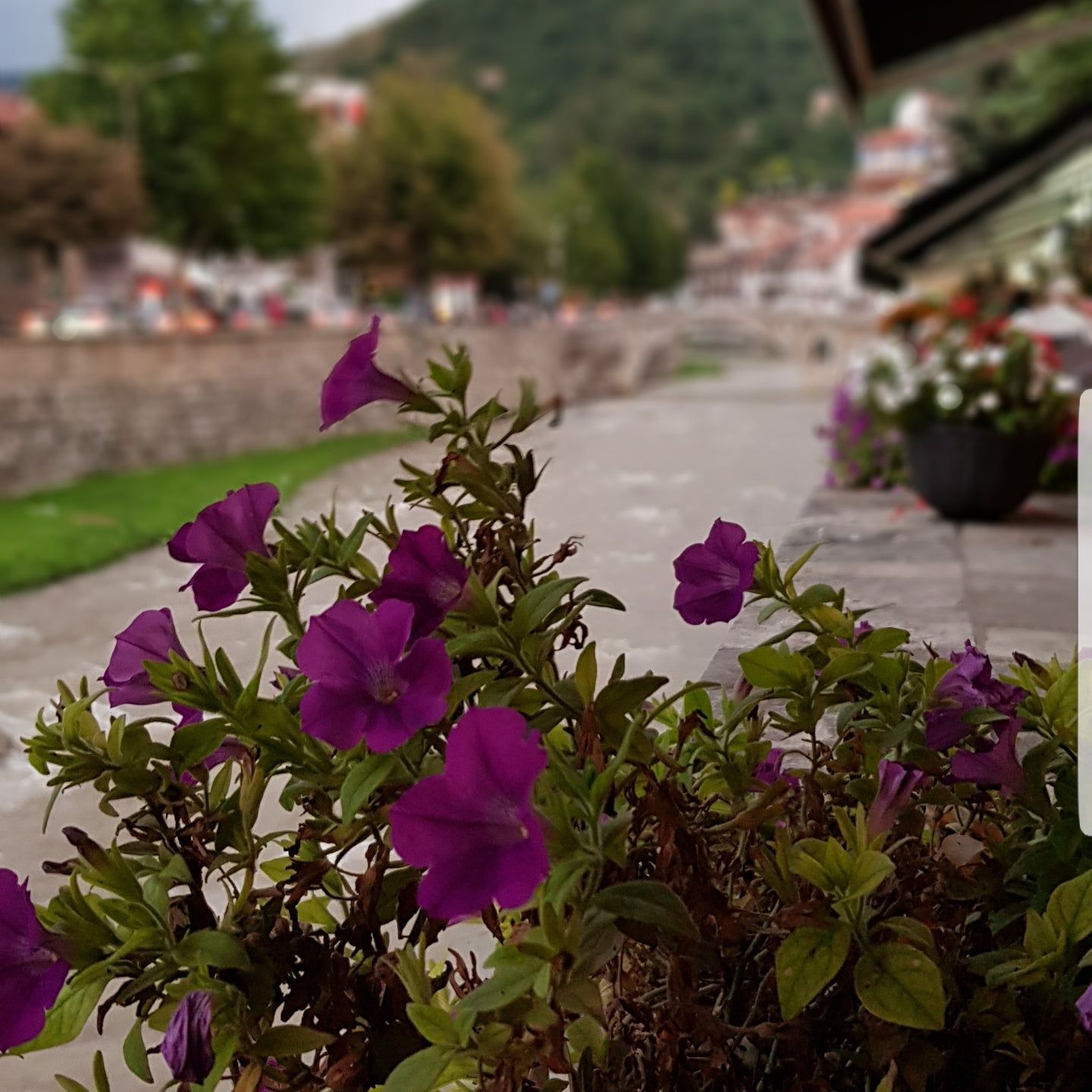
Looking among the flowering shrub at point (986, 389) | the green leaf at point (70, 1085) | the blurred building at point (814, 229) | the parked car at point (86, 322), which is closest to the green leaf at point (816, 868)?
the green leaf at point (70, 1085)

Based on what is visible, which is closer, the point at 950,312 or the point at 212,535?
the point at 212,535

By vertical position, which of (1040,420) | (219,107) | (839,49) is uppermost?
(219,107)

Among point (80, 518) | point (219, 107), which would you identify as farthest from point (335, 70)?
point (80, 518)

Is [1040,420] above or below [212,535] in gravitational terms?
below

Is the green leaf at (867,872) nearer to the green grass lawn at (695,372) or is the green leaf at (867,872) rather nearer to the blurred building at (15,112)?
the green grass lawn at (695,372)

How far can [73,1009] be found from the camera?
2.51 ft

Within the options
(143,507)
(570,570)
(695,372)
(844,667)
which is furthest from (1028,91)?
(844,667)

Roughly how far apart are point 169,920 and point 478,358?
585 millimetres

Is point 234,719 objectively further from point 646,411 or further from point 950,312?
point 950,312

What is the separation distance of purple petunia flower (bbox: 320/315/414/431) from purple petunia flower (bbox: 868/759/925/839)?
364 millimetres

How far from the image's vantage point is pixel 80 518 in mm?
1897

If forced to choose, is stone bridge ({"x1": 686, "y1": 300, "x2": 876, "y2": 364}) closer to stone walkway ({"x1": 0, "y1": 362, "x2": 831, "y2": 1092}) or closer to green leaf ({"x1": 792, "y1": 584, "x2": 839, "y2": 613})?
stone walkway ({"x1": 0, "y1": 362, "x2": 831, "y2": 1092})

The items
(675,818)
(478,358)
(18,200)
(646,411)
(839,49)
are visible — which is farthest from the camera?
(18,200)

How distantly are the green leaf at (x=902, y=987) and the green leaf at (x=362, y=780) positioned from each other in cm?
28
